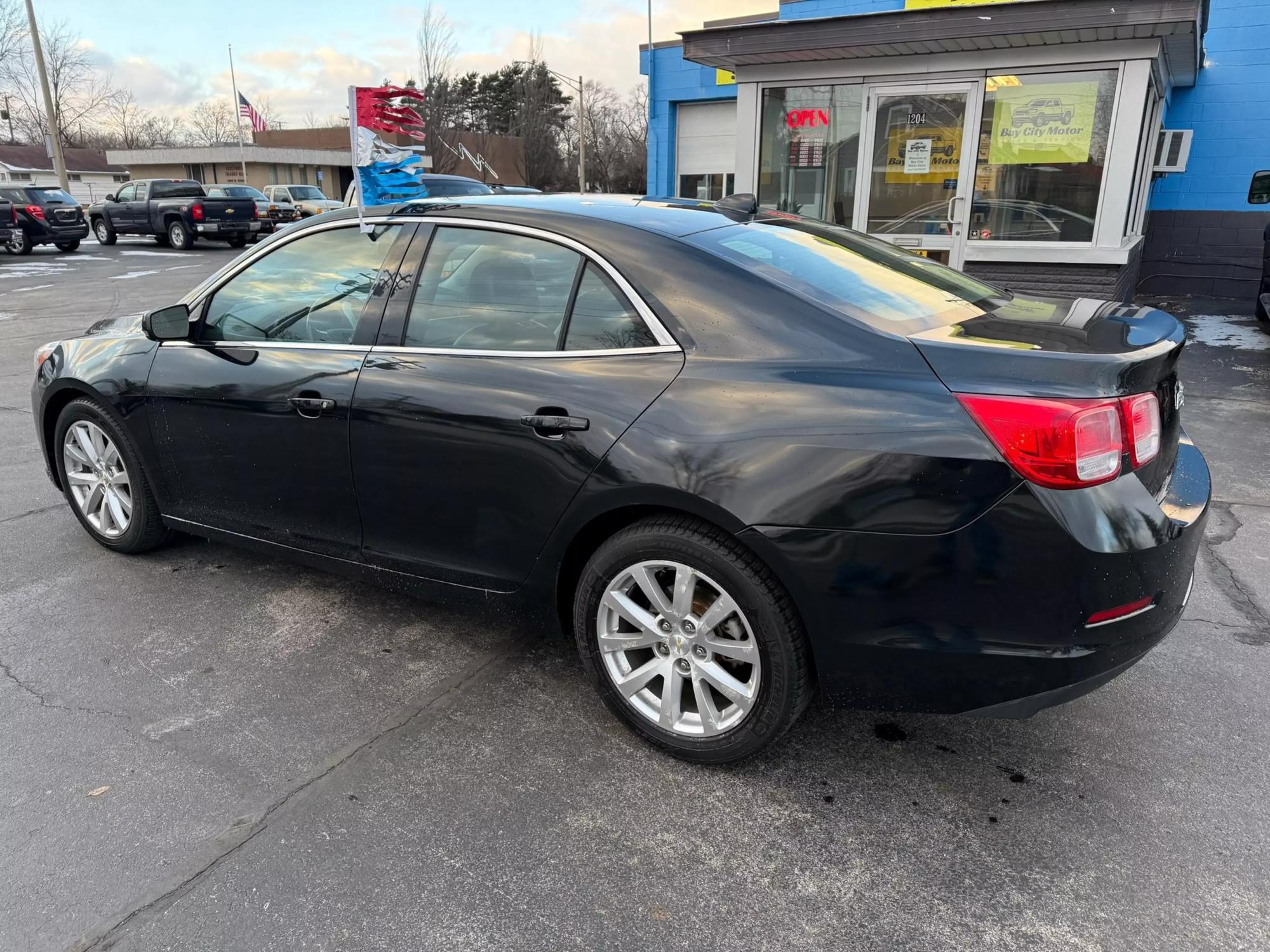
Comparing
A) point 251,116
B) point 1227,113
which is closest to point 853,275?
point 1227,113

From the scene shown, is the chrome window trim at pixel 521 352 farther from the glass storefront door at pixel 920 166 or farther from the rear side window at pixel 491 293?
the glass storefront door at pixel 920 166

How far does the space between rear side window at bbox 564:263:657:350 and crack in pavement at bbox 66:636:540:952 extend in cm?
127

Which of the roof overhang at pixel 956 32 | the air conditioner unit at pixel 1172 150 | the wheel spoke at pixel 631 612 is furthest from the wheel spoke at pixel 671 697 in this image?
the air conditioner unit at pixel 1172 150

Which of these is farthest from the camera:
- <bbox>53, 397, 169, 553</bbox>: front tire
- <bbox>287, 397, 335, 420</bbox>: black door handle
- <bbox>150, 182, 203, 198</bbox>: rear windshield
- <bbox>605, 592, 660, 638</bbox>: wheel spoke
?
<bbox>150, 182, 203, 198</bbox>: rear windshield

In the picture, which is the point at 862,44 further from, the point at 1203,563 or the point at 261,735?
the point at 261,735

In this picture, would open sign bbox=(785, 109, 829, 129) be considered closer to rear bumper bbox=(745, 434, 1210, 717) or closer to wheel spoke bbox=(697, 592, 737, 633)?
rear bumper bbox=(745, 434, 1210, 717)

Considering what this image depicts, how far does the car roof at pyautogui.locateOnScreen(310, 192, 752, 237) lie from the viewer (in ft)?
9.58

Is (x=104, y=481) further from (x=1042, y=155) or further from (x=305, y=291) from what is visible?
(x=1042, y=155)

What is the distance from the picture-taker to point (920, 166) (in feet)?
32.1

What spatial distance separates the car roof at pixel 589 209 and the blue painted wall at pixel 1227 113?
44.0 ft

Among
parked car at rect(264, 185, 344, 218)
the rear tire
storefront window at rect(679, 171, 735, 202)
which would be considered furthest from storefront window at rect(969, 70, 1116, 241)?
the rear tire

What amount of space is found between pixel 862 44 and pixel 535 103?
49890 millimetres

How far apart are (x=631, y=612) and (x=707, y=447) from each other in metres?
0.58

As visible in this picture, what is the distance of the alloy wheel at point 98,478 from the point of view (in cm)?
406
